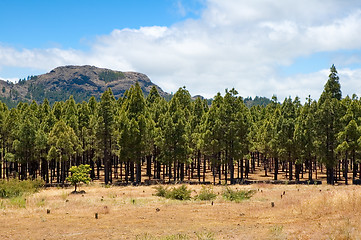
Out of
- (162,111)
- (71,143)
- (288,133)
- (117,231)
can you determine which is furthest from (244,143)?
(117,231)

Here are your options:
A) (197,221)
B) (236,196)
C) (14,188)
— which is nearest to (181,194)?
(236,196)

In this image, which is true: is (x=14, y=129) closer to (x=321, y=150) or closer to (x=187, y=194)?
(x=187, y=194)

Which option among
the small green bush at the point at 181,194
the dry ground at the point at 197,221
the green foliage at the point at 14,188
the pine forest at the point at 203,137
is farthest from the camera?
the pine forest at the point at 203,137

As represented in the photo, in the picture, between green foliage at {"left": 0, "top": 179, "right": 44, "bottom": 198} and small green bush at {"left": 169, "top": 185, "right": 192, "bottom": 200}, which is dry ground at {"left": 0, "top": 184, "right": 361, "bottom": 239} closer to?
small green bush at {"left": 169, "top": 185, "right": 192, "bottom": 200}

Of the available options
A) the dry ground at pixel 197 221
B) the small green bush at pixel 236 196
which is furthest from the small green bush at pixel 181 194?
the dry ground at pixel 197 221

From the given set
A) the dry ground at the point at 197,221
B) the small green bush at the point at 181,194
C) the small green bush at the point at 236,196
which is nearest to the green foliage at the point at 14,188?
the dry ground at the point at 197,221

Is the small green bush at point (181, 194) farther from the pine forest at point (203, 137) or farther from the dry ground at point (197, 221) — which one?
the pine forest at point (203, 137)

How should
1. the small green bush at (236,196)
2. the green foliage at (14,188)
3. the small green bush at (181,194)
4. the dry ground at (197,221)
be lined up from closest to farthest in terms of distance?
the dry ground at (197,221) < the small green bush at (236,196) < the small green bush at (181,194) < the green foliage at (14,188)

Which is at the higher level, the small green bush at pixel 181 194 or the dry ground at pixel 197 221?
the dry ground at pixel 197 221

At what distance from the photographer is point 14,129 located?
2180 inches

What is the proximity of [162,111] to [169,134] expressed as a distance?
589 inches

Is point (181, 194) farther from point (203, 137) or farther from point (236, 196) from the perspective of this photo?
point (203, 137)

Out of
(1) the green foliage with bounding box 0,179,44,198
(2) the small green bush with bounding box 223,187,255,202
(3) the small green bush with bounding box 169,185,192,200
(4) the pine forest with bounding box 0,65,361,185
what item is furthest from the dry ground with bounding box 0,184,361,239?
(4) the pine forest with bounding box 0,65,361,185

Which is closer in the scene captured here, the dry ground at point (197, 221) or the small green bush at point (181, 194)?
the dry ground at point (197, 221)
